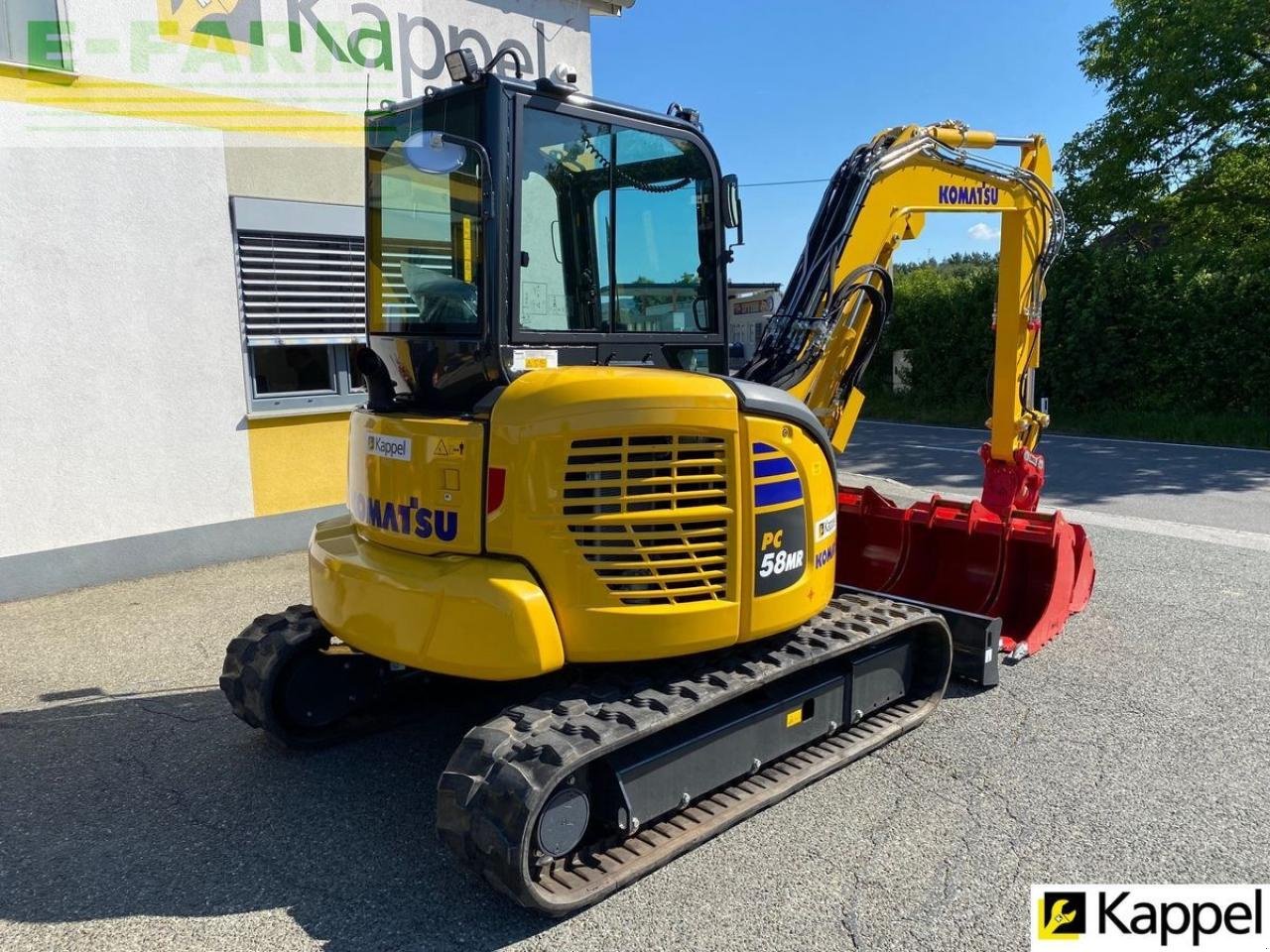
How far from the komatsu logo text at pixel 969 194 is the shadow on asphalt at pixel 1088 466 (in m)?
4.94

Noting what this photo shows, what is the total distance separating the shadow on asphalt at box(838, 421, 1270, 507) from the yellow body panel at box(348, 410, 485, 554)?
8.10m

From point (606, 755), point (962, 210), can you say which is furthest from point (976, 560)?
point (606, 755)

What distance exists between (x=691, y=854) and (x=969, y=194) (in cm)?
423

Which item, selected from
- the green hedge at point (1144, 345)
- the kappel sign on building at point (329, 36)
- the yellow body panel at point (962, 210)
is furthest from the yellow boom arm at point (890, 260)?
the green hedge at point (1144, 345)

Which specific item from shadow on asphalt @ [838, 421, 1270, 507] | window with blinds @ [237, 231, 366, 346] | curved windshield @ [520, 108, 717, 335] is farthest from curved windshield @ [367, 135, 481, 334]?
shadow on asphalt @ [838, 421, 1270, 507]

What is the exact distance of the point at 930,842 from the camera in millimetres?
3422

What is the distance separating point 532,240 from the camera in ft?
11.3

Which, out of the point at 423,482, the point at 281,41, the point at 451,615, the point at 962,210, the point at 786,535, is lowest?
the point at 451,615

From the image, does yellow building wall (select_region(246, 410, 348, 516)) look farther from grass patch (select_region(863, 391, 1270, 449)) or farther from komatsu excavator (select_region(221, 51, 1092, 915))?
grass patch (select_region(863, 391, 1270, 449))

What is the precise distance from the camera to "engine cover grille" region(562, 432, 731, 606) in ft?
10.6

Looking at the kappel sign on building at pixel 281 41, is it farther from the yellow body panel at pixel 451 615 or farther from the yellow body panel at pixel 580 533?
the yellow body panel at pixel 451 615

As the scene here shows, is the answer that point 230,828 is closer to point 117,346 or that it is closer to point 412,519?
point 412,519

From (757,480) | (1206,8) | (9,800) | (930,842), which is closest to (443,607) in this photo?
(757,480)

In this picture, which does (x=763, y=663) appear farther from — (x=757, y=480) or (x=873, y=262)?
(x=873, y=262)
